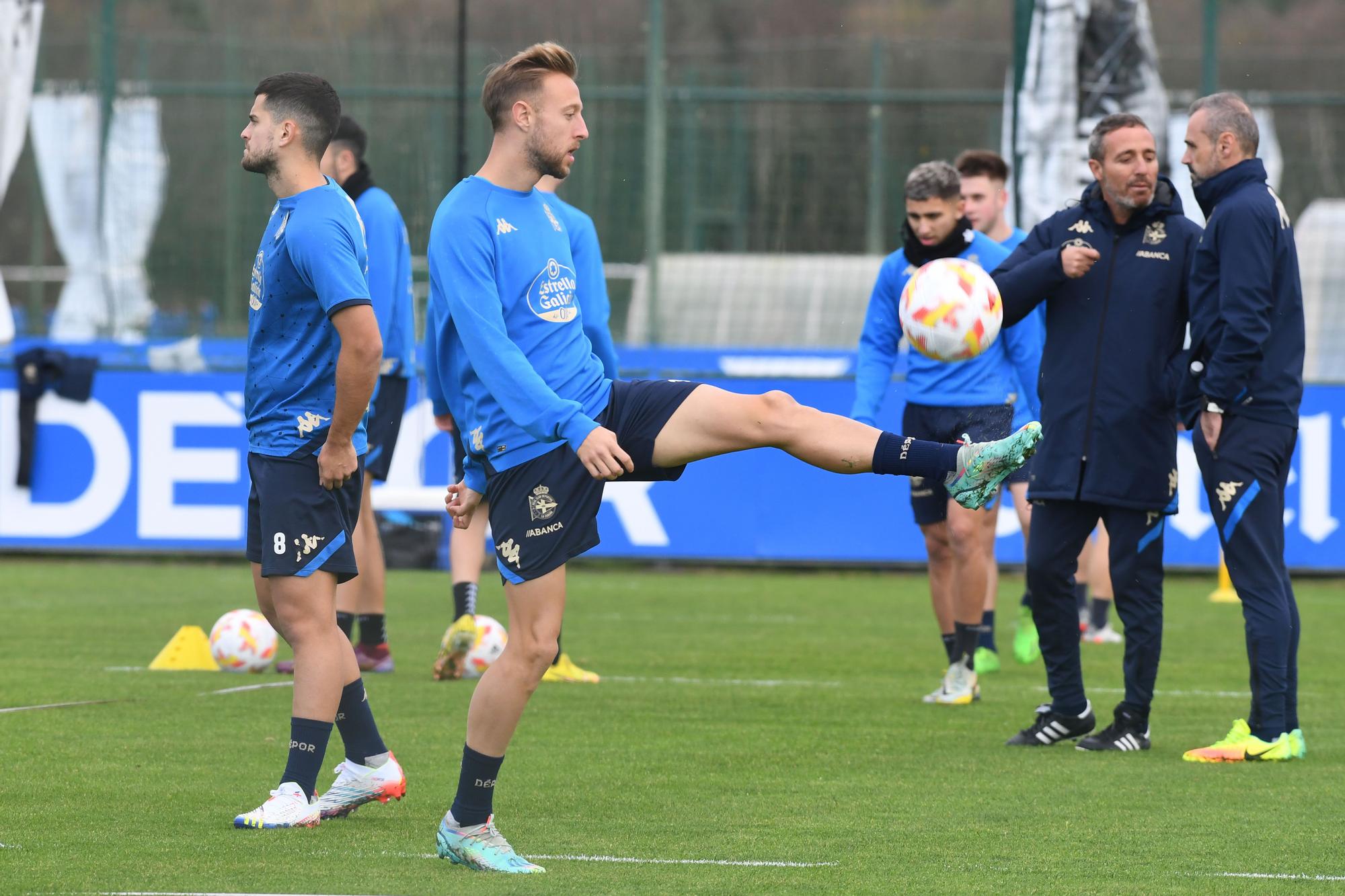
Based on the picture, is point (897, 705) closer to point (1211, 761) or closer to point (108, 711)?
point (1211, 761)

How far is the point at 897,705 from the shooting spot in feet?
24.8

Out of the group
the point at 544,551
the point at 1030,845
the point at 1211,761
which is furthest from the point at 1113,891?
the point at 1211,761

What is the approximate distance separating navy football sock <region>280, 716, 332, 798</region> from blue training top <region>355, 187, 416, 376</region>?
3144 millimetres

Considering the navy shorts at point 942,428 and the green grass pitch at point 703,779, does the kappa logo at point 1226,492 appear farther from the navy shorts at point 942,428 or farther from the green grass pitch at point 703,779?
the navy shorts at point 942,428

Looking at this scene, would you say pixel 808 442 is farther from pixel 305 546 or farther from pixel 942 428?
pixel 942 428

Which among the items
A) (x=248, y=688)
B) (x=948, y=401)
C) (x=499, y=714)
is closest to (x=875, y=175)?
(x=948, y=401)

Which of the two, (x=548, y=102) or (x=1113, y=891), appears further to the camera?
(x=548, y=102)

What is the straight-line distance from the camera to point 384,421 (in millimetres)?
8383

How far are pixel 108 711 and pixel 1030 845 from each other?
3.79 m

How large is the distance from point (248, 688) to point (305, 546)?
3.02 meters

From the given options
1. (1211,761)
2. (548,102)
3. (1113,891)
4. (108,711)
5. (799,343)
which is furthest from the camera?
(799,343)

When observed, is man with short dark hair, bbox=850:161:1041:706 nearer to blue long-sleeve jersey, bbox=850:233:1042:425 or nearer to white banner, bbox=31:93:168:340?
blue long-sleeve jersey, bbox=850:233:1042:425

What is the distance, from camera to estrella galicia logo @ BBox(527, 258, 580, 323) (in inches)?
182

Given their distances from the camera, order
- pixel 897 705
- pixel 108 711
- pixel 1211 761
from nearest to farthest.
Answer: pixel 1211 761 < pixel 108 711 < pixel 897 705
